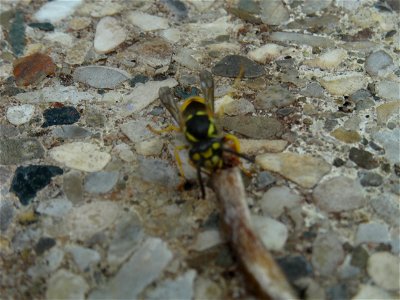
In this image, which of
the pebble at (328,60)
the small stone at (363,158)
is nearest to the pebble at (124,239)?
the small stone at (363,158)

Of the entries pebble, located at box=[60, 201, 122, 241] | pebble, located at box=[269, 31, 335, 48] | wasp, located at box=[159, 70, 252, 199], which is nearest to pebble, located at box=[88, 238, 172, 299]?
pebble, located at box=[60, 201, 122, 241]

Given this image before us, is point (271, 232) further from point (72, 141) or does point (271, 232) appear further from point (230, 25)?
point (230, 25)

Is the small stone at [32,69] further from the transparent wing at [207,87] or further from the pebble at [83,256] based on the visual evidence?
the pebble at [83,256]

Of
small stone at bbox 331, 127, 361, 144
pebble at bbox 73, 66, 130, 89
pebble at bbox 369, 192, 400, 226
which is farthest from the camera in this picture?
pebble at bbox 73, 66, 130, 89

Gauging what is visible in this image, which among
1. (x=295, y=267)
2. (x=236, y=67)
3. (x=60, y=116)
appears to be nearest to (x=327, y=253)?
(x=295, y=267)

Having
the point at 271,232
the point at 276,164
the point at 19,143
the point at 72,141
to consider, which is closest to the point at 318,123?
the point at 276,164

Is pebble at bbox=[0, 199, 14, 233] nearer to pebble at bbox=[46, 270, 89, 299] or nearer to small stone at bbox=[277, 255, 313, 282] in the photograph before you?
pebble at bbox=[46, 270, 89, 299]
